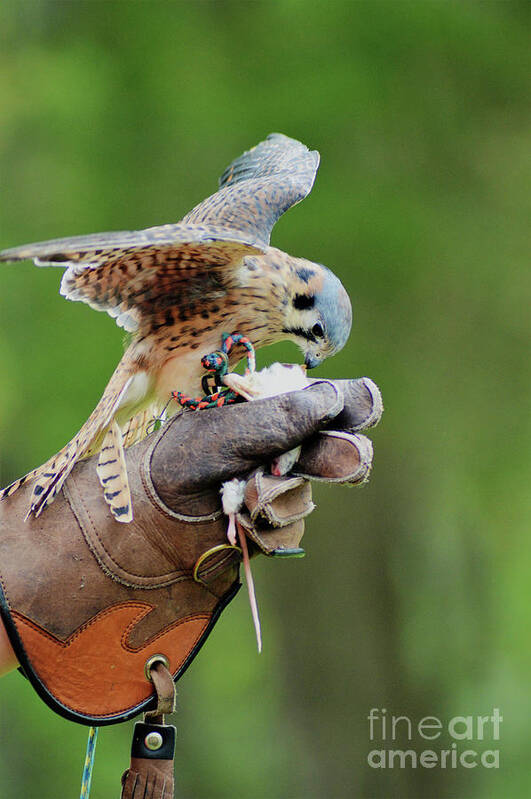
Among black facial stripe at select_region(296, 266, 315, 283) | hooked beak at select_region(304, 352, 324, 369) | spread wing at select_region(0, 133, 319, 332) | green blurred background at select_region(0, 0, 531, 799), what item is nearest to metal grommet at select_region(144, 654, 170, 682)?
spread wing at select_region(0, 133, 319, 332)

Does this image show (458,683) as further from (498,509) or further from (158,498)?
(158,498)

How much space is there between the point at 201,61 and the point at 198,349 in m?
2.64

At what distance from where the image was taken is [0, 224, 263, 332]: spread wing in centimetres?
184

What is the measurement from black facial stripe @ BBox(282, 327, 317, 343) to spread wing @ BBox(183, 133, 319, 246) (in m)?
0.25

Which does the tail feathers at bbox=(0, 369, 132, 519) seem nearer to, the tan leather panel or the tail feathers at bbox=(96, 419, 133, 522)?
the tail feathers at bbox=(96, 419, 133, 522)

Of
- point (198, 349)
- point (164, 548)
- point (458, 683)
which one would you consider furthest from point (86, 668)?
point (458, 683)

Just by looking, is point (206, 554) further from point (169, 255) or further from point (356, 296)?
point (356, 296)

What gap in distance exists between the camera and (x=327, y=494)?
17.3 ft

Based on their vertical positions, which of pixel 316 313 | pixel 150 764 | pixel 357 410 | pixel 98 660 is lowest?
pixel 150 764

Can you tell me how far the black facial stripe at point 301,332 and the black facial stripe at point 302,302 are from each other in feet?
0.19

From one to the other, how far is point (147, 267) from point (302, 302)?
51cm

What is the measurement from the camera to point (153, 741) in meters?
1.85

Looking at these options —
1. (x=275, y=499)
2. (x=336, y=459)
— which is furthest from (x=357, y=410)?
(x=275, y=499)

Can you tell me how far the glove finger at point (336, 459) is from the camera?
1.87 meters
